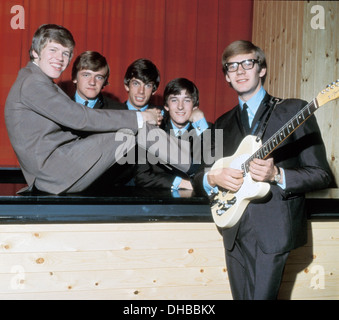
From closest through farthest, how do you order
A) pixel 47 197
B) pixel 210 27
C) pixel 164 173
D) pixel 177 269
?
pixel 47 197
pixel 177 269
pixel 164 173
pixel 210 27

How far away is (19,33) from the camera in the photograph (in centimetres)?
370

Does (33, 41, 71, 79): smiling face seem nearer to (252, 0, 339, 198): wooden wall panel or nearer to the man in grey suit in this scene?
the man in grey suit

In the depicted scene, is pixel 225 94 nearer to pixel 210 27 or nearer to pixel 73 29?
pixel 210 27

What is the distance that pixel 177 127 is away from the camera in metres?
2.59

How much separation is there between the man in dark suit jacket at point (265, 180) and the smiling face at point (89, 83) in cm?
138

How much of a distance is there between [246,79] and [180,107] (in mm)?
1015

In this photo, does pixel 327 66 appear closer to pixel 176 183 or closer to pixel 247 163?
pixel 176 183

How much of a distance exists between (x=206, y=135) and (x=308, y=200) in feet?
2.22

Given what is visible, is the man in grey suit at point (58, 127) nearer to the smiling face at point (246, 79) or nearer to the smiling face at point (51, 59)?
the smiling face at point (51, 59)

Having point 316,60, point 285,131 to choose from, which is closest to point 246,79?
point 285,131

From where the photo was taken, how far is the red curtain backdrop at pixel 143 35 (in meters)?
3.70

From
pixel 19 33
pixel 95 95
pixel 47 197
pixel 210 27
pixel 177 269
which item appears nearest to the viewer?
pixel 47 197
